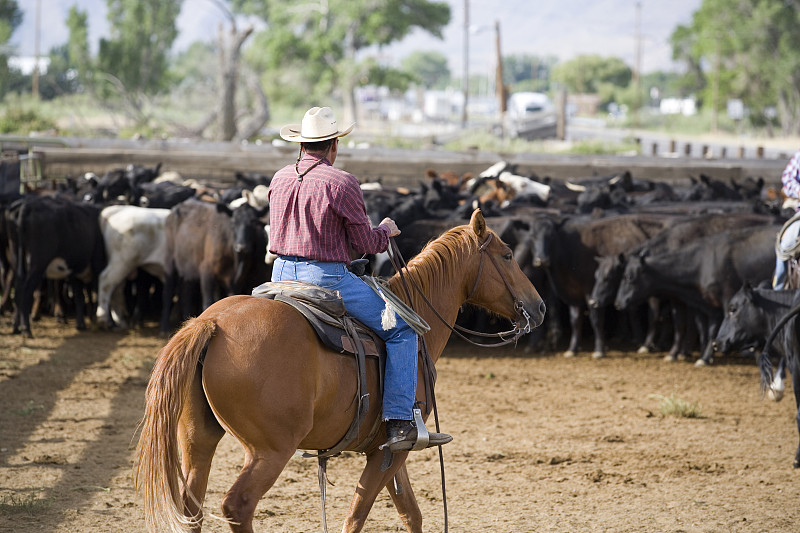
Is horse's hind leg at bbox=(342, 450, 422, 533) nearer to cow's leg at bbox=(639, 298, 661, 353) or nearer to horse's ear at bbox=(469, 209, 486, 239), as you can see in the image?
horse's ear at bbox=(469, 209, 486, 239)

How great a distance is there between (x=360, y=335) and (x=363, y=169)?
53.4 ft

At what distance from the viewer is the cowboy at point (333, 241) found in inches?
187

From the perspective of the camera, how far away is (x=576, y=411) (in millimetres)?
9195

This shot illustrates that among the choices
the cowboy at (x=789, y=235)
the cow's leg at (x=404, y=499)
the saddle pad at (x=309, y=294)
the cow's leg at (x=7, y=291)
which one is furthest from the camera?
the cow's leg at (x=7, y=291)

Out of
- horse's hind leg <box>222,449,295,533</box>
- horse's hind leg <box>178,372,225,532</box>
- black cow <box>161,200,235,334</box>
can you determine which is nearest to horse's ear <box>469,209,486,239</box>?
horse's hind leg <box>222,449,295,533</box>

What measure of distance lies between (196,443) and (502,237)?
833cm

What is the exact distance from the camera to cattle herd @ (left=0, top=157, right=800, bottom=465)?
11.3m

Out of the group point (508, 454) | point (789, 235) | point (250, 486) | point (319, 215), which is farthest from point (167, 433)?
point (789, 235)

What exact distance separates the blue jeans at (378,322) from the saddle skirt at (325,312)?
0.16ft

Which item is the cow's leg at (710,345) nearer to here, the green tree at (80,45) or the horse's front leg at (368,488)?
the horse's front leg at (368,488)

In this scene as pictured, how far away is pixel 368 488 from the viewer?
4.86 m

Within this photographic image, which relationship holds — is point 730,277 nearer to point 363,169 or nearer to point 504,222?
point 504,222

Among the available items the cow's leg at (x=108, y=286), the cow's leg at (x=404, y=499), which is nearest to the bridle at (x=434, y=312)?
the cow's leg at (x=404, y=499)

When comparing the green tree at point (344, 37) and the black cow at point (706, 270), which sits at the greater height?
the green tree at point (344, 37)
